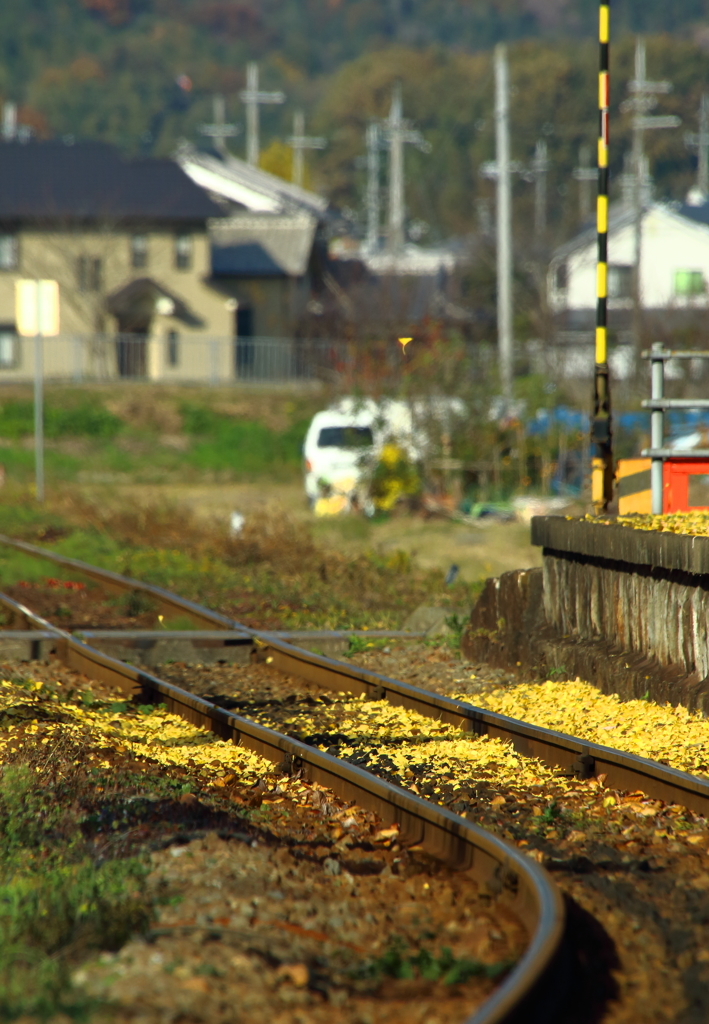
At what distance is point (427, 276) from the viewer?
71438mm

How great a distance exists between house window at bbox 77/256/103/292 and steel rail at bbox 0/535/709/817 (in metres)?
37.8

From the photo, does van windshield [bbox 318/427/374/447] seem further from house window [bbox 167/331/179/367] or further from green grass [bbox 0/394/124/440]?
house window [bbox 167/331/179/367]

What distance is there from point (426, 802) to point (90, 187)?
4730cm

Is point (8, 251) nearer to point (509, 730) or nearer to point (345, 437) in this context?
point (345, 437)

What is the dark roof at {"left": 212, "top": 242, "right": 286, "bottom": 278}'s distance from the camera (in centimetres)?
5191

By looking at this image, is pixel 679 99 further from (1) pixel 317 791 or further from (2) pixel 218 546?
(1) pixel 317 791

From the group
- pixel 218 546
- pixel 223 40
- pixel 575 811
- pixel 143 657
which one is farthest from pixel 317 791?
pixel 223 40

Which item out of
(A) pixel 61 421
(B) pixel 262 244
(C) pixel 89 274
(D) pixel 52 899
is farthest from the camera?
(B) pixel 262 244

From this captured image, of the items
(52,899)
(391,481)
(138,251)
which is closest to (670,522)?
(52,899)

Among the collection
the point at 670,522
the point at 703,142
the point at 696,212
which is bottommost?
the point at 670,522

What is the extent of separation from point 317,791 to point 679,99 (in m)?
98.0

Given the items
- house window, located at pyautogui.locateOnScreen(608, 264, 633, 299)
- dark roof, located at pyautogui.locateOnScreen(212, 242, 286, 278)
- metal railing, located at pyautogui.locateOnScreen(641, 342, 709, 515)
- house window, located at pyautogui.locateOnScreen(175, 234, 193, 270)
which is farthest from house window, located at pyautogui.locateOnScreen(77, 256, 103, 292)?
metal railing, located at pyautogui.locateOnScreen(641, 342, 709, 515)

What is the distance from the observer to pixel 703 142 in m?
Answer: 83.9

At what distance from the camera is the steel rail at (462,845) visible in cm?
383
